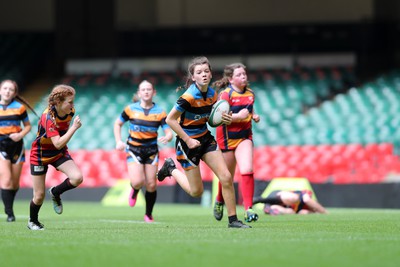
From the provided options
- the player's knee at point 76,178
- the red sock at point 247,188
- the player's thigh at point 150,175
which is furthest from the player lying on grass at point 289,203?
the player's knee at point 76,178

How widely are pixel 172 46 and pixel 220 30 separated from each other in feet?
6.15

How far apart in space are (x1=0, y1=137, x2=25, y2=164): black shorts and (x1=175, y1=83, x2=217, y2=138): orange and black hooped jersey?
455 cm

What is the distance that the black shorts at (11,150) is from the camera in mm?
15766

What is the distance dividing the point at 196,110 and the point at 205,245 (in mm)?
2845

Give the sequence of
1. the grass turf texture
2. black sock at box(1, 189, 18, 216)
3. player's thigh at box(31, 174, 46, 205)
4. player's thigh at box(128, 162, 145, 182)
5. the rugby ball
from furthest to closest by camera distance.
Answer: black sock at box(1, 189, 18, 216) < player's thigh at box(128, 162, 145, 182) < player's thigh at box(31, 174, 46, 205) < the rugby ball < the grass turf texture

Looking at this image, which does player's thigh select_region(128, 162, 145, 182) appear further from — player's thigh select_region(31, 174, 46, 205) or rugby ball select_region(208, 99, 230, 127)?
rugby ball select_region(208, 99, 230, 127)

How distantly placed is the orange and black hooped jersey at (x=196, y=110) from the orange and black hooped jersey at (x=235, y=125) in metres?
1.89

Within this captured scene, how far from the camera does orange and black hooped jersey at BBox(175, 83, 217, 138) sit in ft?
39.2

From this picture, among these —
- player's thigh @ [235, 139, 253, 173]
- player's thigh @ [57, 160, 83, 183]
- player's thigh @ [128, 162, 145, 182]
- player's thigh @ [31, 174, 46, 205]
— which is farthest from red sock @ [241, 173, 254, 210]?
player's thigh @ [31, 174, 46, 205]

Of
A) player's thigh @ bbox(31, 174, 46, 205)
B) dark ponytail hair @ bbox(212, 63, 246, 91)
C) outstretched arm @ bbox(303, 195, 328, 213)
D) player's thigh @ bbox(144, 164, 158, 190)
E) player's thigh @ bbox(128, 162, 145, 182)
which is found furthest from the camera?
outstretched arm @ bbox(303, 195, 328, 213)

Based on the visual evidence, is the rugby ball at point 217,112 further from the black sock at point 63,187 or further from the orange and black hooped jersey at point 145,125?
the orange and black hooped jersey at point 145,125

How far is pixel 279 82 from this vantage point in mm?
32781

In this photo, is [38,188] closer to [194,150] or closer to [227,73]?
[194,150]

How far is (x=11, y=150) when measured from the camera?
15.8 meters
